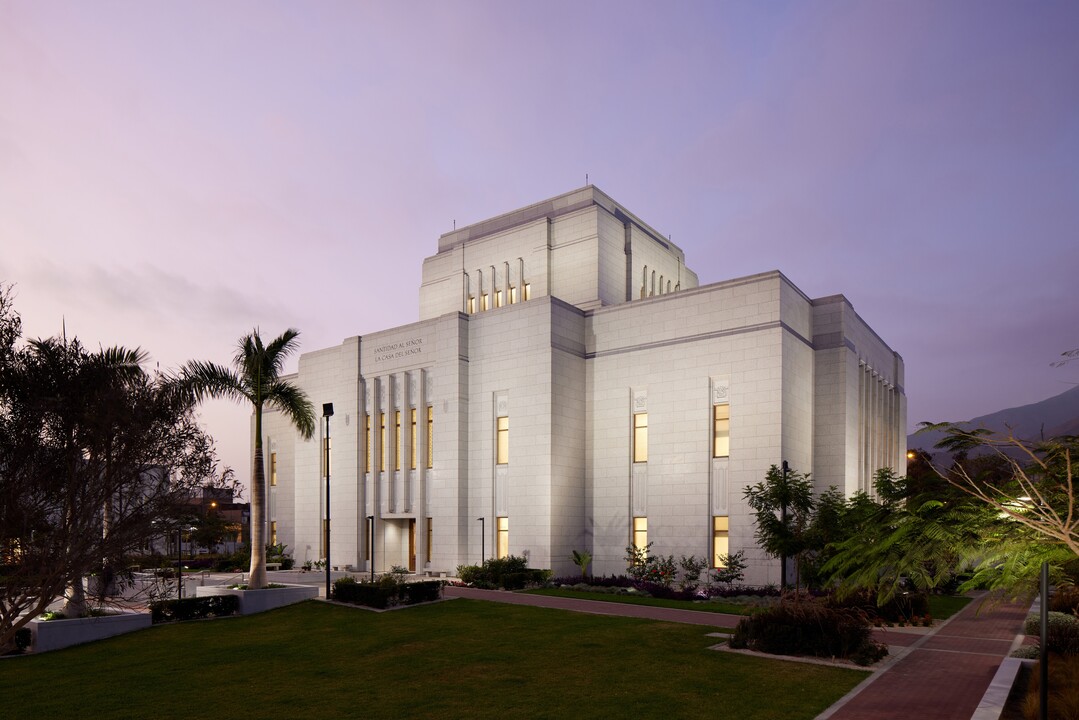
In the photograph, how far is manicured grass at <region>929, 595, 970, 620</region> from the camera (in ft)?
80.1

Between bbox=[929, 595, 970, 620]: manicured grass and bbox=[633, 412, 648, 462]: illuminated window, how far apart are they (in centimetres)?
1359

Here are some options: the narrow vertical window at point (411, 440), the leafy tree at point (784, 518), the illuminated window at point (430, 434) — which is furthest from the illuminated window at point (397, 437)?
the leafy tree at point (784, 518)

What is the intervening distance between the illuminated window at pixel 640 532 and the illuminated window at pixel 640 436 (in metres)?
2.92

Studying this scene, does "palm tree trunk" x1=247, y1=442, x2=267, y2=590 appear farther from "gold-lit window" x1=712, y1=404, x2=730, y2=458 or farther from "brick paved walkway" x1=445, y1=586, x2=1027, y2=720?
"gold-lit window" x1=712, y1=404, x2=730, y2=458

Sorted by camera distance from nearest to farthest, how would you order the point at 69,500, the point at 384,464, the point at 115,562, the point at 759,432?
the point at 69,500
the point at 115,562
the point at 759,432
the point at 384,464

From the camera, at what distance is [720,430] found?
112 feet

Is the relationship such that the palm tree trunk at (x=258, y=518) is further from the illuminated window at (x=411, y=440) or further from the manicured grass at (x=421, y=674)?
the illuminated window at (x=411, y=440)

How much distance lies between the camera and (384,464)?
4250 cm

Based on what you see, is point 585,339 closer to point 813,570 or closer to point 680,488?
point 680,488

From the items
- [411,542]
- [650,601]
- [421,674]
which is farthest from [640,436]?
[421,674]

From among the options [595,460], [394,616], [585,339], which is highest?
[585,339]

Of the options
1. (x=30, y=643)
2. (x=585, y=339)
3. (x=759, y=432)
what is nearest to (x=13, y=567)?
(x=30, y=643)

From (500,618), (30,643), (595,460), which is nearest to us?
(30,643)

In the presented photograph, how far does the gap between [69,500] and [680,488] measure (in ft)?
93.9
